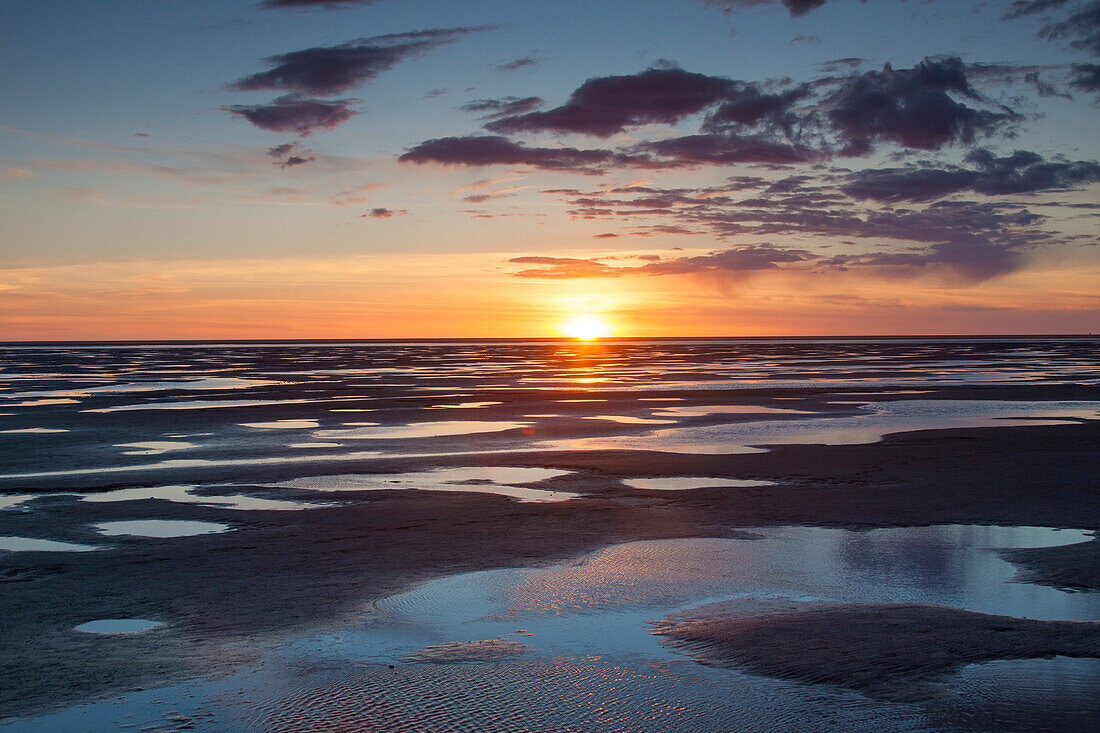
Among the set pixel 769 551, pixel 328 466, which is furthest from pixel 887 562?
pixel 328 466

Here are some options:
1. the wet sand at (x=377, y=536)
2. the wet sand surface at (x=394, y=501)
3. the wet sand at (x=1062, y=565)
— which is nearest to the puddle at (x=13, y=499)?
the wet sand surface at (x=394, y=501)

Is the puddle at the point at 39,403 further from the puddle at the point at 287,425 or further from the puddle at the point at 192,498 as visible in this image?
the puddle at the point at 192,498

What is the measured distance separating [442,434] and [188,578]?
12.6 m

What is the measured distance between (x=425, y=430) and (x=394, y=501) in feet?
31.5

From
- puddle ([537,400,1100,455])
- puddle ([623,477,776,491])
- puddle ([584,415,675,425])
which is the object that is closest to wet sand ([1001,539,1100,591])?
puddle ([623,477,776,491])

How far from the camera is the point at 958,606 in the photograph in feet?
24.5

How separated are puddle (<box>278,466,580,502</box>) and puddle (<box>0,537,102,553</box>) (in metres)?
3.95

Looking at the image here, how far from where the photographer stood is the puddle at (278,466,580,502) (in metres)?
13.2

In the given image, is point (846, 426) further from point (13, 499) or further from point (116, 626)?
point (116, 626)

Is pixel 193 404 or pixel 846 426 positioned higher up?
pixel 193 404

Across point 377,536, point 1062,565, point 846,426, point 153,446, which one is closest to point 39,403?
point 153,446

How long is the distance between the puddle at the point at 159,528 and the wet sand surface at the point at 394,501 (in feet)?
0.50

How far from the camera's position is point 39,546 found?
1000 centimetres

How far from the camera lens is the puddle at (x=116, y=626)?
704 cm
